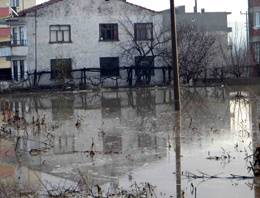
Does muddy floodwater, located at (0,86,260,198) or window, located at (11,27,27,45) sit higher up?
window, located at (11,27,27,45)

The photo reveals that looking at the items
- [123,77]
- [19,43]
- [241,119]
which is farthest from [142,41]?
[241,119]

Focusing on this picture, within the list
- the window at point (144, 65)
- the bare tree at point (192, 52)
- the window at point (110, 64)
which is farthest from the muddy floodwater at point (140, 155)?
the window at point (110, 64)

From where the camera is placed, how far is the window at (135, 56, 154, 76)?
139 feet

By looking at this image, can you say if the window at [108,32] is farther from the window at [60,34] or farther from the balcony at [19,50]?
the balcony at [19,50]

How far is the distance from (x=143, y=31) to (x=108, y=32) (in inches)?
114

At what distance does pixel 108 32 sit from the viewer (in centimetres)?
4434

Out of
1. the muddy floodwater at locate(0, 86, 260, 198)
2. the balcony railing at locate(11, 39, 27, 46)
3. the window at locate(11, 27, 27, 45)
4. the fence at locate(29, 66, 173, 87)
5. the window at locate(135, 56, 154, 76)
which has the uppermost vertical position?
the window at locate(11, 27, 27, 45)

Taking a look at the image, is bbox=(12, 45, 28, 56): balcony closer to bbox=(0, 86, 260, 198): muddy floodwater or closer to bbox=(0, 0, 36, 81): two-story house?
bbox=(0, 0, 36, 81): two-story house

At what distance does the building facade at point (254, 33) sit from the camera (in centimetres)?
4559

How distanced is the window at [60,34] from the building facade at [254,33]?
15.5m

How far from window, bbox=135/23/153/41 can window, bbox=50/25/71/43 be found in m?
5.59

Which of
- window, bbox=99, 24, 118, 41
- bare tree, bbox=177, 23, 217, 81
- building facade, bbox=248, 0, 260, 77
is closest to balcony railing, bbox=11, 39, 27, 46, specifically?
window, bbox=99, 24, 118, 41

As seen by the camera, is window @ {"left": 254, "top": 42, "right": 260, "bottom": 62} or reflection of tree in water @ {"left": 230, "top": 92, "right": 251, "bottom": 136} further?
window @ {"left": 254, "top": 42, "right": 260, "bottom": 62}

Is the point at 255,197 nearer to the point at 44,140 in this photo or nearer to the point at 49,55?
the point at 44,140
